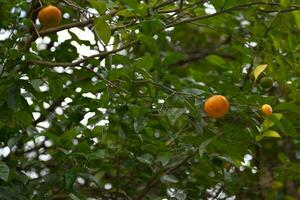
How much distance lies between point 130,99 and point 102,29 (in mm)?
340

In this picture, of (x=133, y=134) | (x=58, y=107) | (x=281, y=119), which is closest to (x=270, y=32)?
(x=281, y=119)

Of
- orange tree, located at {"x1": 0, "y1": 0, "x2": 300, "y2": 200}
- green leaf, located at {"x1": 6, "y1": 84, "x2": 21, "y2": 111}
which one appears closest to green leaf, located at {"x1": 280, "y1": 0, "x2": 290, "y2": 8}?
orange tree, located at {"x1": 0, "y1": 0, "x2": 300, "y2": 200}

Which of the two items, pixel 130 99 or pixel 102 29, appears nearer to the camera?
pixel 102 29

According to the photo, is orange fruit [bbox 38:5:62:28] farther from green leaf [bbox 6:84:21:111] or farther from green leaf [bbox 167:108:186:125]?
green leaf [bbox 167:108:186:125]

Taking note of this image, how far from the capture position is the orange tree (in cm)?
160

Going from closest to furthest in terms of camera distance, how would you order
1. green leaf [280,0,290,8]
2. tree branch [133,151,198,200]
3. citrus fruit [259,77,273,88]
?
1. green leaf [280,0,290,8]
2. citrus fruit [259,77,273,88]
3. tree branch [133,151,198,200]

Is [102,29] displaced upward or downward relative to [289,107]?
upward

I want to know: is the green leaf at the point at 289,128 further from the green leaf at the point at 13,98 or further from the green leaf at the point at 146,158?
the green leaf at the point at 13,98

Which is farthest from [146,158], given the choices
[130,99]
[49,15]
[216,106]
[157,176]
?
[49,15]

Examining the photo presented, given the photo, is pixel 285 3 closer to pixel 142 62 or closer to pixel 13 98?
pixel 142 62

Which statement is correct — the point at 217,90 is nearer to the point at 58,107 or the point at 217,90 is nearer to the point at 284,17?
the point at 284,17

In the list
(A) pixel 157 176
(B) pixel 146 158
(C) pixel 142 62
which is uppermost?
(C) pixel 142 62

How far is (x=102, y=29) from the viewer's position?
4.91 ft

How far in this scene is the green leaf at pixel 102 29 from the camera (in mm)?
1486
